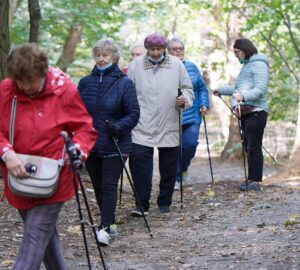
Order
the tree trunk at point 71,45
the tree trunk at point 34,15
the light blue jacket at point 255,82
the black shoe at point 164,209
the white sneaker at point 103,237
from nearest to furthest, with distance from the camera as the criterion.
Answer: the white sneaker at point 103,237 → the black shoe at point 164,209 → the light blue jacket at point 255,82 → the tree trunk at point 34,15 → the tree trunk at point 71,45

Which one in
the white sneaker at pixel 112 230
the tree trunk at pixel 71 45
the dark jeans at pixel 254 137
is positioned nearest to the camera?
the white sneaker at pixel 112 230

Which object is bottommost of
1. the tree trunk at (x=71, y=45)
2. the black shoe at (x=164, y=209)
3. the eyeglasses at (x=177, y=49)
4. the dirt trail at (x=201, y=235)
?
the black shoe at (x=164, y=209)

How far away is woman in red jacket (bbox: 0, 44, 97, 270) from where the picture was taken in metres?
3.90

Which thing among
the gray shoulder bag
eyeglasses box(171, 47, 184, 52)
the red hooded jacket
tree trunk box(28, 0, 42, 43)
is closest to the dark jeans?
eyeglasses box(171, 47, 184, 52)

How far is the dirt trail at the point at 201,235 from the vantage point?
5611 mm

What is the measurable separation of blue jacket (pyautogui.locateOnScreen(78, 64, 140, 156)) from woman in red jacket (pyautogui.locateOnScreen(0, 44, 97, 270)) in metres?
2.25

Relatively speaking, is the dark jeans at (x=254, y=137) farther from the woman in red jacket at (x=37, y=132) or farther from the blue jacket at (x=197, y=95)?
the woman in red jacket at (x=37, y=132)

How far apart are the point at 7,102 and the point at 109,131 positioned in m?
2.32

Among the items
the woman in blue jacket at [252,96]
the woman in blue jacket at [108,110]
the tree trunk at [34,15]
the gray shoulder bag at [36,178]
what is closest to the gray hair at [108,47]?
the woman in blue jacket at [108,110]

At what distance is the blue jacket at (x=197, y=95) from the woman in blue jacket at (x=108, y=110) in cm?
287

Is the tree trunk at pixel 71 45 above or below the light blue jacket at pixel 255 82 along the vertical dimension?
below

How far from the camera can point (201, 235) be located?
673 centimetres

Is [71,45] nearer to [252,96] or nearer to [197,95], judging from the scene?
[197,95]

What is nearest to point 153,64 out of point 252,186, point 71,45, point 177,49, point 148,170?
point 148,170
